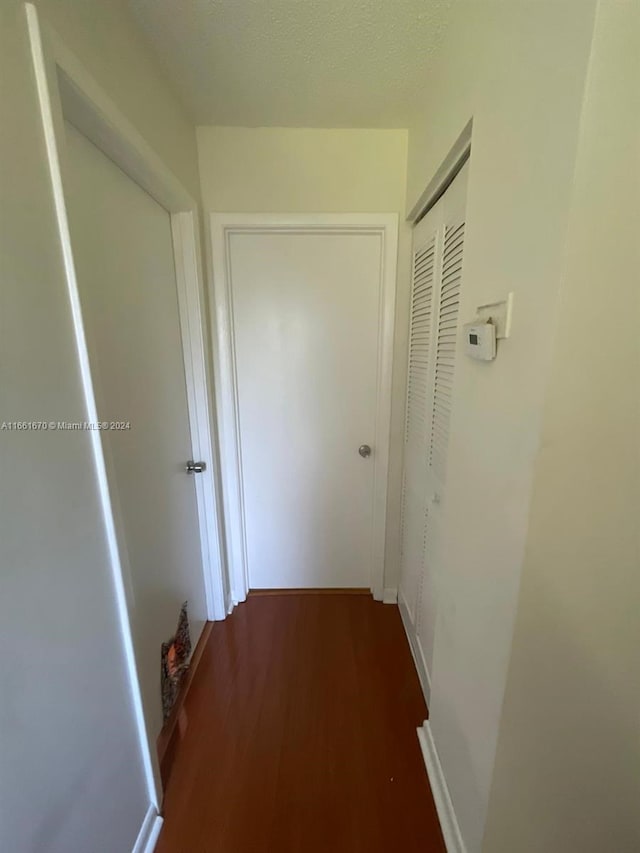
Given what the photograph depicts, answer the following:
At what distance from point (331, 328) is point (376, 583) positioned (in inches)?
57.1

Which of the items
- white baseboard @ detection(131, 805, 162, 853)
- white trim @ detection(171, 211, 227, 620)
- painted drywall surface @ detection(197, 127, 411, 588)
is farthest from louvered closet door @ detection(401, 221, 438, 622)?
white baseboard @ detection(131, 805, 162, 853)

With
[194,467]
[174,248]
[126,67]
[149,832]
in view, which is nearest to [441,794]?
[149,832]

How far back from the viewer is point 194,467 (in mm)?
1598

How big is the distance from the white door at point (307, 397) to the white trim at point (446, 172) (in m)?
0.29

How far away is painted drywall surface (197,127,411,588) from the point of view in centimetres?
153

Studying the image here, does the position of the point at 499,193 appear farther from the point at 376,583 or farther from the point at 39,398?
the point at 376,583

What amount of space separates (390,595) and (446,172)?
2.00 meters

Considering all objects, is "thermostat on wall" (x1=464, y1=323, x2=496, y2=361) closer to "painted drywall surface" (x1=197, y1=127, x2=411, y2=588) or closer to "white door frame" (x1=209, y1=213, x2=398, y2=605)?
"white door frame" (x1=209, y1=213, x2=398, y2=605)

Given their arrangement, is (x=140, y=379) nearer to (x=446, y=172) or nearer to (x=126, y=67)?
(x=126, y=67)

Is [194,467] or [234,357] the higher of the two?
[234,357]

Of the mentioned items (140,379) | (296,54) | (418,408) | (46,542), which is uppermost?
(296,54)

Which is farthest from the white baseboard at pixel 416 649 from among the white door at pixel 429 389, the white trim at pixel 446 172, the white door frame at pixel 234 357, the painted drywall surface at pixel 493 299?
the white trim at pixel 446 172

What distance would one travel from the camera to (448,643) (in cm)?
106

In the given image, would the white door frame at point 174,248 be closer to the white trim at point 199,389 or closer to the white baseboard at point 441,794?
the white trim at point 199,389
